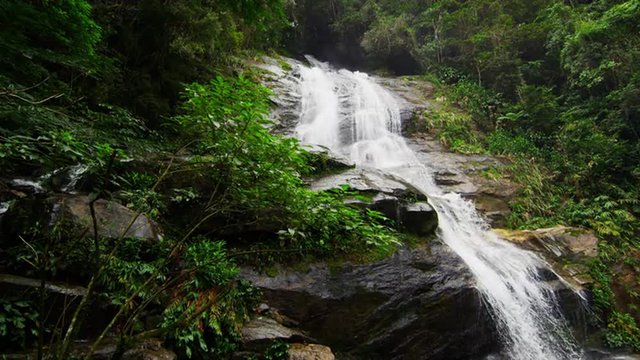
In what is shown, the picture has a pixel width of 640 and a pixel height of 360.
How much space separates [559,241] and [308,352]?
8.60 m

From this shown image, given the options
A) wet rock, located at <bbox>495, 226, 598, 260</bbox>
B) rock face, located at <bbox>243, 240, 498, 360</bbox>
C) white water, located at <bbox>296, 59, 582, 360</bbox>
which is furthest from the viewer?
wet rock, located at <bbox>495, 226, 598, 260</bbox>

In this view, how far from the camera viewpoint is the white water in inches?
281

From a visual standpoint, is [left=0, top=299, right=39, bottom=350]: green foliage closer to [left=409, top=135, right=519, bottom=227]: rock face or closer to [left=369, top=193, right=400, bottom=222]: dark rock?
[left=369, top=193, right=400, bottom=222]: dark rock

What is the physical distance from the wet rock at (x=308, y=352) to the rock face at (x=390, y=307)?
61 cm

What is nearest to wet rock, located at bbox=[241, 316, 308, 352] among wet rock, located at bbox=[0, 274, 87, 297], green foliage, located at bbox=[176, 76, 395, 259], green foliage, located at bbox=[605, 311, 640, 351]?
green foliage, located at bbox=[176, 76, 395, 259]

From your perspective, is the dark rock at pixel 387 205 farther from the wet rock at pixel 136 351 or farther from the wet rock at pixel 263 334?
the wet rock at pixel 136 351

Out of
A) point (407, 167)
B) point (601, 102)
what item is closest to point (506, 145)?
point (601, 102)

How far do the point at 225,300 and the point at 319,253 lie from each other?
1925 mm

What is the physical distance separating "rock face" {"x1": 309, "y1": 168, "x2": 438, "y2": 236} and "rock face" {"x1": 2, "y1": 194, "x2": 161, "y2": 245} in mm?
3702

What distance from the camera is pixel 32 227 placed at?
153 inches

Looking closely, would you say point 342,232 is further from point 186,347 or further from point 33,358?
point 33,358

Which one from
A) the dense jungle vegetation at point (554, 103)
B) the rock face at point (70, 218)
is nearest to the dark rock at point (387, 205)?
the rock face at point (70, 218)

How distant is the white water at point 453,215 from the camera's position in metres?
7.13

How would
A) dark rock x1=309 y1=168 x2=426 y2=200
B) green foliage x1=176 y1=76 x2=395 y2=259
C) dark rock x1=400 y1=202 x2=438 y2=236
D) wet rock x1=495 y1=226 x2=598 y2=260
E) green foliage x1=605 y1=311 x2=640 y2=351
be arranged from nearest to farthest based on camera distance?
green foliage x1=176 y1=76 x2=395 y2=259 < dark rock x1=400 y1=202 x2=438 y2=236 < dark rock x1=309 y1=168 x2=426 y2=200 < green foliage x1=605 y1=311 x2=640 y2=351 < wet rock x1=495 y1=226 x2=598 y2=260
